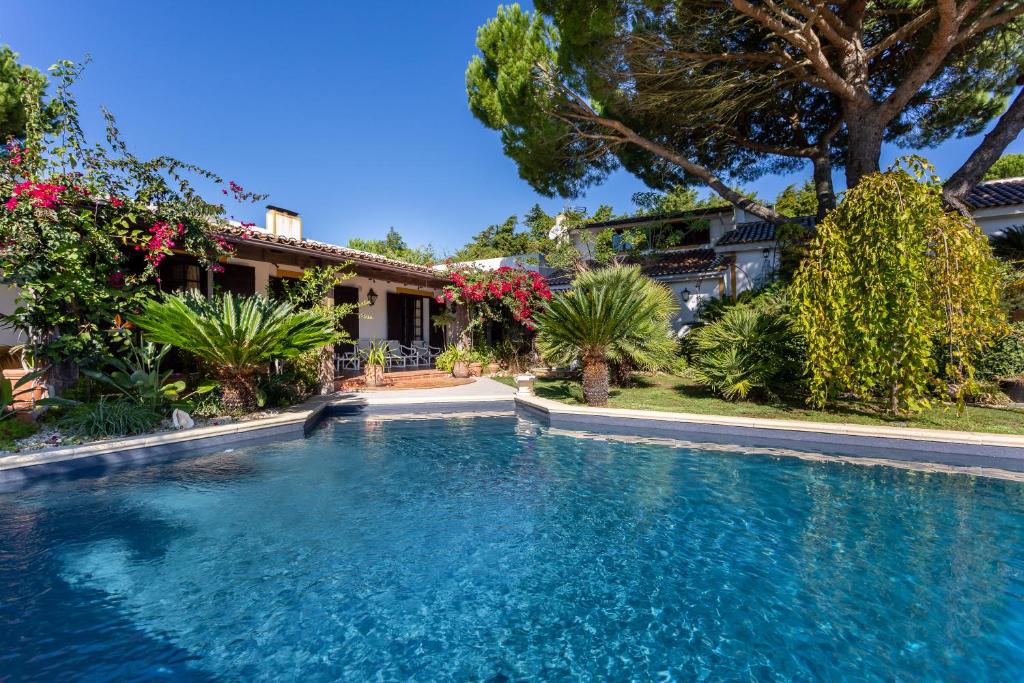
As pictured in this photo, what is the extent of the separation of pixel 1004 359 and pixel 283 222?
66.5 ft

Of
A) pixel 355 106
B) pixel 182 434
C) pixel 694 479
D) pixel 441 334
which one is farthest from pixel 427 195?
pixel 694 479

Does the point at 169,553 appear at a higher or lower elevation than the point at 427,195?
lower

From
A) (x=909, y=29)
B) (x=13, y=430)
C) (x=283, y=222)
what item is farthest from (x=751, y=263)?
(x=13, y=430)

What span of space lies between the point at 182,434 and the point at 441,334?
41.1 feet

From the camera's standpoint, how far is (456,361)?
1491 cm

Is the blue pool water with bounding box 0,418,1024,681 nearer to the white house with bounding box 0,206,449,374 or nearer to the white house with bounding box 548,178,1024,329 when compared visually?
the white house with bounding box 0,206,449,374

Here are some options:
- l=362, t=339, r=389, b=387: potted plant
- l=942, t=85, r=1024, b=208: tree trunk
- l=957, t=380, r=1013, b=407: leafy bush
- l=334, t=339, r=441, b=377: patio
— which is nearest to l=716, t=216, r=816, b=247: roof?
l=942, t=85, r=1024, b=208: tree trunk

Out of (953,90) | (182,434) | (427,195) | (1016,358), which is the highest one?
(427,195)

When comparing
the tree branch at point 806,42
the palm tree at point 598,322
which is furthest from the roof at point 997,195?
the palm tree at point 598,322

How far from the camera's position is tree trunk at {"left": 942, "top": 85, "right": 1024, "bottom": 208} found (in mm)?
10648

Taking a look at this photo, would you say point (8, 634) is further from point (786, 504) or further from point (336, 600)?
point (786, 504)

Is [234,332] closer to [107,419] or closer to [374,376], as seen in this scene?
[107,419]

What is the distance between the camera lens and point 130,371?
7887 mm

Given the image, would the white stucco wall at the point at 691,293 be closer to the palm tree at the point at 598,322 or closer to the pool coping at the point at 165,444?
the palm tree at the point at 598,322
